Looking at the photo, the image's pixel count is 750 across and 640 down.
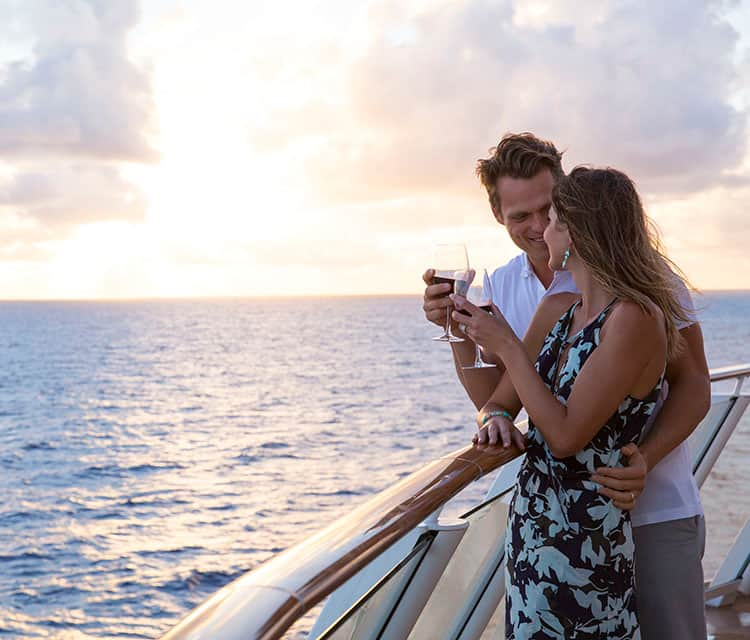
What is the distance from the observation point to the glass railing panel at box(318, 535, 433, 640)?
4.60 feet

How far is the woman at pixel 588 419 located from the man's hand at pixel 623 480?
17 mm

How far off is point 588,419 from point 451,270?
588 millimetres

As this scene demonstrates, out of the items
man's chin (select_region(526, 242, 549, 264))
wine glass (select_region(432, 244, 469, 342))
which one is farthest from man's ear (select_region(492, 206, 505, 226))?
wine glass (select_region(432, 244, 469, 342))

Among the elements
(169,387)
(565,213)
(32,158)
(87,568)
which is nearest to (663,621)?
(565,213)

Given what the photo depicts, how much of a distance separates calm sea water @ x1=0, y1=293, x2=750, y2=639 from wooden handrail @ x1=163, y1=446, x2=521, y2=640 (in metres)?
1.09

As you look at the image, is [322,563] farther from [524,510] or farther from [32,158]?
[32,158]

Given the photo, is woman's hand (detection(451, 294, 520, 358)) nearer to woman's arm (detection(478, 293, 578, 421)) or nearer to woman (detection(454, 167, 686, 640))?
woman (detection(454, 167, 686, 640))

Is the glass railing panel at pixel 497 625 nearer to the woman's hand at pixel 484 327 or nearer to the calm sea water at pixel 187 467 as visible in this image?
the woman's hand at pixel 484 327

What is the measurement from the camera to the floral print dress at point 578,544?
180 cm

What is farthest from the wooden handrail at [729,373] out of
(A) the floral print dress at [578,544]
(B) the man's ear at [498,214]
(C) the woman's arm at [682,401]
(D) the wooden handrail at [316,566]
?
(D) the wooden handrail at [316,566]

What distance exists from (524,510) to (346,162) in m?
99.6

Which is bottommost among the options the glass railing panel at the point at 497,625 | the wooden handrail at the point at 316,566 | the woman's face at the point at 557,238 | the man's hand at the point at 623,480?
the glass railing panel at the point at 497,625

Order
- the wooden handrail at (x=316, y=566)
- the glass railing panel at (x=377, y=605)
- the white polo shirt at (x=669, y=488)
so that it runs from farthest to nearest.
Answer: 1. the white polo shirt at (x=669, y=488)
2. the glass railing panel at (x=377, y=605)
3. the wooden handrail at (x=316, y=566)

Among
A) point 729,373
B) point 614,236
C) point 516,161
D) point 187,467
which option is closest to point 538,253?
point 516,161
